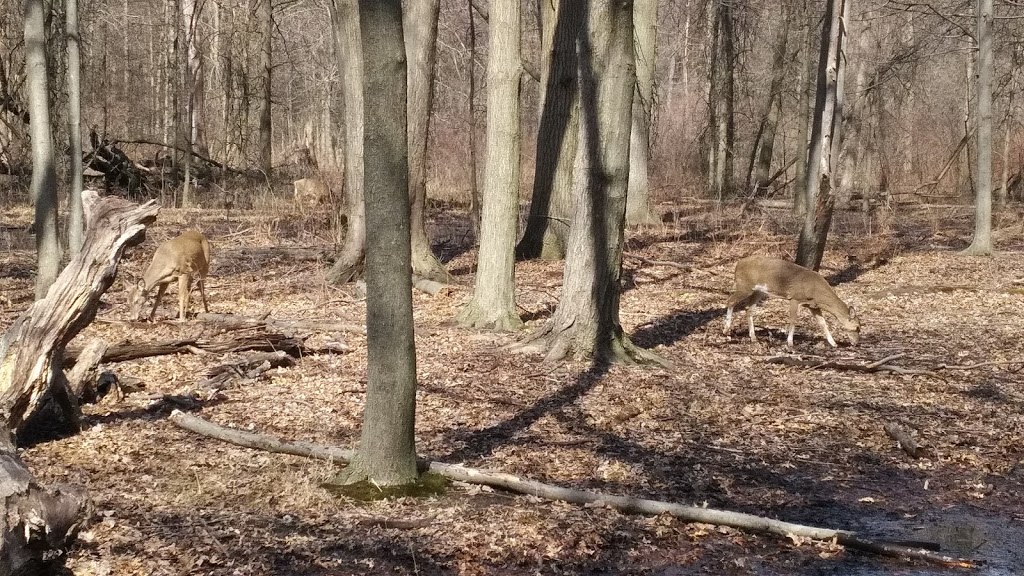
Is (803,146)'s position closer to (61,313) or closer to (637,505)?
(637,505)

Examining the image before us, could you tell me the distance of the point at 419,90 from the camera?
14.8 meters

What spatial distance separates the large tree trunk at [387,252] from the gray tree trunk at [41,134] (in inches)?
304

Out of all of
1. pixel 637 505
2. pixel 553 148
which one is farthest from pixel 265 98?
pixel 637 505

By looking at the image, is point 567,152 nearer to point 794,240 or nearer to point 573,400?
point 794,240

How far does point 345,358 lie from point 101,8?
24.7 metres

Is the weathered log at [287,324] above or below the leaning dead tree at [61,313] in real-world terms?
below

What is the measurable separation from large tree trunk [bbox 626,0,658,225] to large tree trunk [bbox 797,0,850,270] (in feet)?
12.2

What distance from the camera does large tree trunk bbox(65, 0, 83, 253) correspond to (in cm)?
1331

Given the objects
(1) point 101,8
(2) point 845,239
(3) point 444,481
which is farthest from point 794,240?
(1) point 101,8

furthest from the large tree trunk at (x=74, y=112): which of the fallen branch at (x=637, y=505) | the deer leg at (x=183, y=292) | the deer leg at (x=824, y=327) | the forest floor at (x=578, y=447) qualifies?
the deer leg at (x=824, y=327)

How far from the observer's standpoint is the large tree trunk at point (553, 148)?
18.3m

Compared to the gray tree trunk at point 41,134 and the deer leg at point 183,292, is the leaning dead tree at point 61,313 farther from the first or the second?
the gray tree trunk at point 41,134

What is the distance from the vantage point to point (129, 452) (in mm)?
7266

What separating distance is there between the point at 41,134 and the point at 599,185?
6.81 metres
